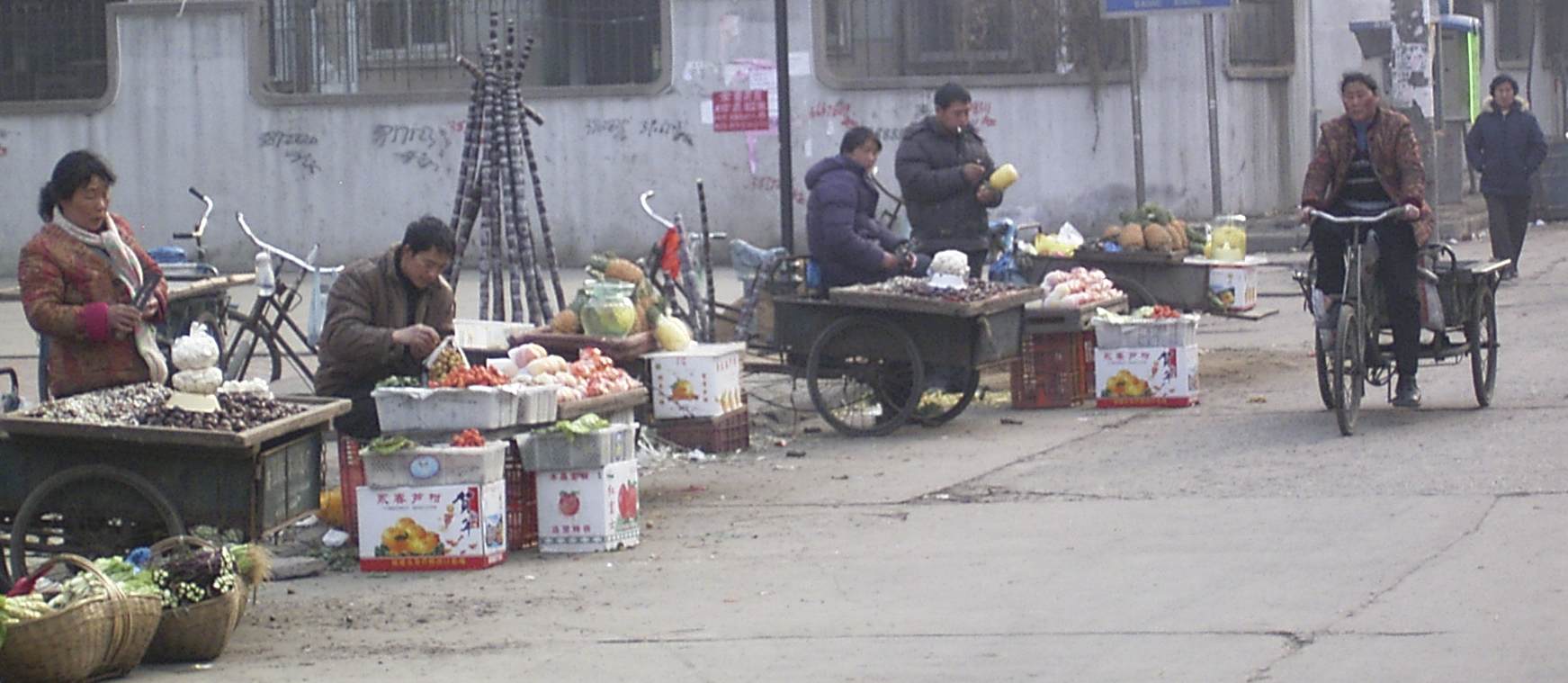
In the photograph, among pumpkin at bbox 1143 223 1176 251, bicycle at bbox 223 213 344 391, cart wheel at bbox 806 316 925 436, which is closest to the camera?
cart wheel at bbox 806 316 925 436

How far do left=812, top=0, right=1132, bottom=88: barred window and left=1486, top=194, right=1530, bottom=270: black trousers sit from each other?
591 cm

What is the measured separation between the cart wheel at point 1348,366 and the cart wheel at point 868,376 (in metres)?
2.23

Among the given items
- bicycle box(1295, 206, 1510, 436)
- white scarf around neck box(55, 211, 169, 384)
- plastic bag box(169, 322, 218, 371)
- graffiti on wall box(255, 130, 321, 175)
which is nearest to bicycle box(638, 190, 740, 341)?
bicycle box(1295, 206, 1510, 436)

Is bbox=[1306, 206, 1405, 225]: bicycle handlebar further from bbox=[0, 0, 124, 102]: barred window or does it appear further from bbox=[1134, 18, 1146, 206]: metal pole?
bbox=[0, 0, 124, 102]: barred window

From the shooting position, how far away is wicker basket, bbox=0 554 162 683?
21.7ft

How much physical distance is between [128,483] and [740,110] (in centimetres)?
1673

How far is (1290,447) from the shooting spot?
10.8 m

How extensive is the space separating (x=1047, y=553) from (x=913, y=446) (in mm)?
3276

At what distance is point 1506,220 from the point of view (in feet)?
62.3

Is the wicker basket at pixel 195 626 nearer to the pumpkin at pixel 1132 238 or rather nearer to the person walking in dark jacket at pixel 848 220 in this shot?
the person walking in dark jacket at pixel 848 220

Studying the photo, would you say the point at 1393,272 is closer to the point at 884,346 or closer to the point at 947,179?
the point at 884,346

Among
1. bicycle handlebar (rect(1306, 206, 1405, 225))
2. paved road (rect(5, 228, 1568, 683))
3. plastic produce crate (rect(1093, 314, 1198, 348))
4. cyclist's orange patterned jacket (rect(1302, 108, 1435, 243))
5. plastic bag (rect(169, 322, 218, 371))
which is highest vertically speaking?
cyclist's orange patterned jacket (rect(1302, 108, 1435, 243))

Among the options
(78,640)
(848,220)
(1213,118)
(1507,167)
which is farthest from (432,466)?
(1213,118)

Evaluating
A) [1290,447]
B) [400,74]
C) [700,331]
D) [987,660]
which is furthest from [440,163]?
[987,660]
